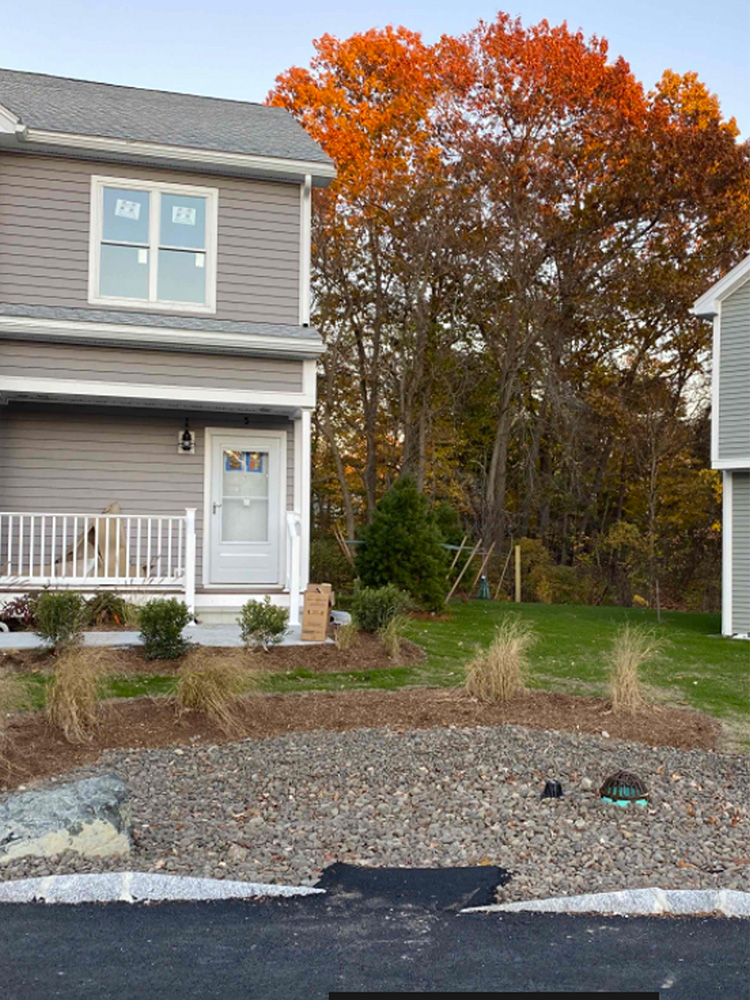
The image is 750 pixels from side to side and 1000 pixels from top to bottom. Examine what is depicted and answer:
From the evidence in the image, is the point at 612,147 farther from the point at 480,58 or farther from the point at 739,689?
the point at 739,689

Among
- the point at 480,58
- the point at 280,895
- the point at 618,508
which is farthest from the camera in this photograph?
the point at 618,508

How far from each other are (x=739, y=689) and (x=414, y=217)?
48.8 ft

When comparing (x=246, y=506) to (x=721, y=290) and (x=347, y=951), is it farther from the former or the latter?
(x=347, y=951)

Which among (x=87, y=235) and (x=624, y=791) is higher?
(x=87, y=235)

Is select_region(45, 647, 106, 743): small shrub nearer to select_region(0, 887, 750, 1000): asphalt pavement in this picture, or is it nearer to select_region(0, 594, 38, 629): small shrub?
select_region(0, 887, 750, 1000): asphalt pavement

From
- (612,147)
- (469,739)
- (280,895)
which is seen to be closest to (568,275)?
(612,147)

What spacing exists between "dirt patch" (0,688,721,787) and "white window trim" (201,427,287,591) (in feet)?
14.5

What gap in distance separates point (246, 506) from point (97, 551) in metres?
2.22

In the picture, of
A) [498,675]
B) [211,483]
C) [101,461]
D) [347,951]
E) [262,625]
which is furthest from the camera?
[211,483]

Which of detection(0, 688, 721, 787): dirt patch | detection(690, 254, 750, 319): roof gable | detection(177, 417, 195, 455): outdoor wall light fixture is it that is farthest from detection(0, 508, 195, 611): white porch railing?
detection(690, 254, 750, 319): roof gable

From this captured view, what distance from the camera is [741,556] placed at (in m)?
15.6

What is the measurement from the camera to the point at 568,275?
23422 mm

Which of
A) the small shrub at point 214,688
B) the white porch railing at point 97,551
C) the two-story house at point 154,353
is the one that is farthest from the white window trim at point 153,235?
the small shrub at point 214,688

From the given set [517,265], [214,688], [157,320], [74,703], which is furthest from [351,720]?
[517,265]
